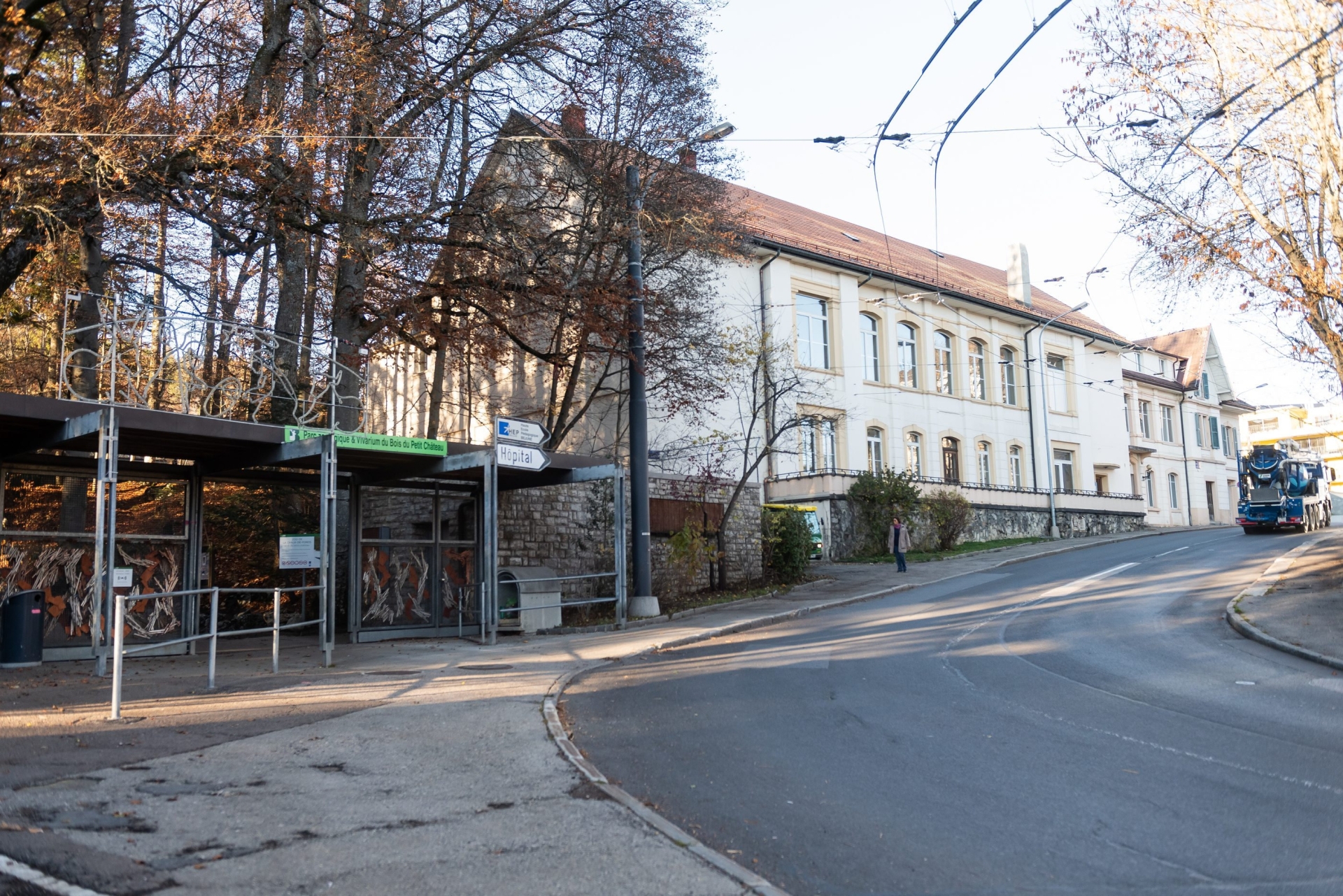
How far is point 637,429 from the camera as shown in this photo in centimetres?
2064

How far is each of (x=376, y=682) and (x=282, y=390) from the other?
10889 mm

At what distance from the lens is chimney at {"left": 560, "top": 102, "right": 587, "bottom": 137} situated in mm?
21516

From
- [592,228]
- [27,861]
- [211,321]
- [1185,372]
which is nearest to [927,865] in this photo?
[27,861]

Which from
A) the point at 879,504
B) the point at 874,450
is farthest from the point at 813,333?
the point at 879,504

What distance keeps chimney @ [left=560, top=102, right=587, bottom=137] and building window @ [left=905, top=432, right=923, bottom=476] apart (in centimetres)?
2049

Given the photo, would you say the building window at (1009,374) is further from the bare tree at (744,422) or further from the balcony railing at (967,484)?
the bare tree at (744,422)

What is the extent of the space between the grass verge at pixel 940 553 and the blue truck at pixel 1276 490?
7452mm

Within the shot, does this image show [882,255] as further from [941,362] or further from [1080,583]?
[1080,583]

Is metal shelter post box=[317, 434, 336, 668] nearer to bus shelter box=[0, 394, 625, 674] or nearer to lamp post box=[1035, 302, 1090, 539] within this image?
bus shelter box=[0, 394, 625, 674]

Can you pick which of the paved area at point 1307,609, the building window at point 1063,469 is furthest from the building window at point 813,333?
the paved area at point 1307,609

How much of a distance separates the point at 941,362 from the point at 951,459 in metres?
3.77

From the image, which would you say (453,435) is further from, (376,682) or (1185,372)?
(1185,372)

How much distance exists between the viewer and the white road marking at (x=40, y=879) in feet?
15.4

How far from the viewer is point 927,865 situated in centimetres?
540
